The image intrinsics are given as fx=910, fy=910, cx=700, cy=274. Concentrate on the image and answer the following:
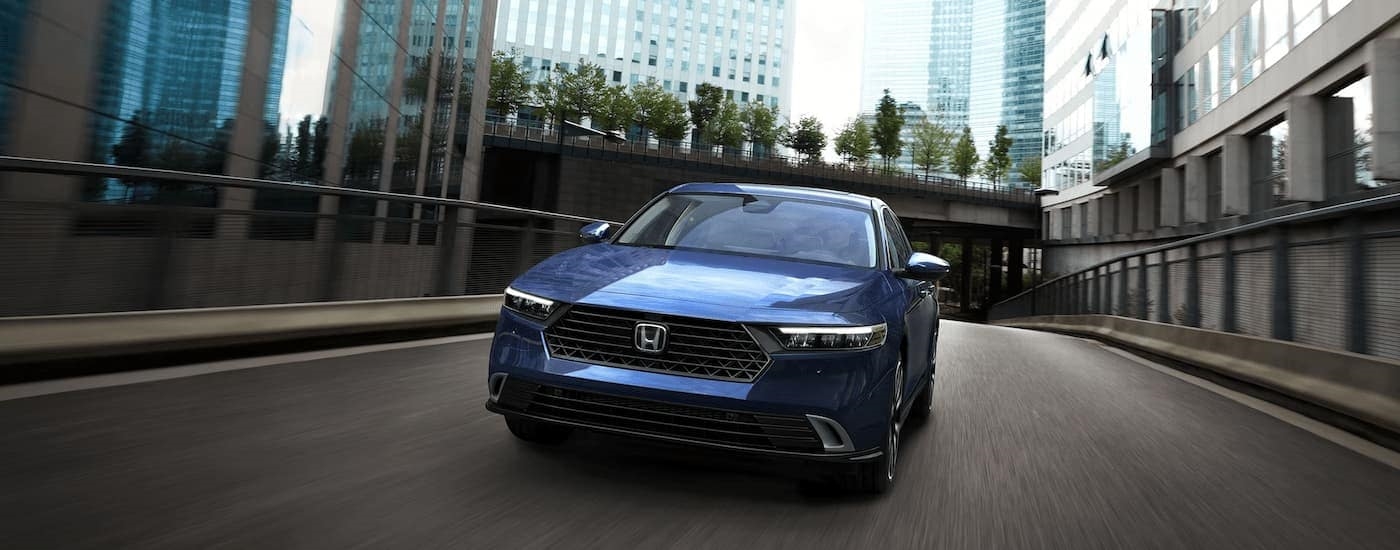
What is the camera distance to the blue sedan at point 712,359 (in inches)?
141

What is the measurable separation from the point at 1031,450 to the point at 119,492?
4531mm

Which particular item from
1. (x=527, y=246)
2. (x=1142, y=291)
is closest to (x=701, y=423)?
(x=527, y=246)

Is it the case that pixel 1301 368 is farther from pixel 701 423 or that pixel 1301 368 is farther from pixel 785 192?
pixel 701 423

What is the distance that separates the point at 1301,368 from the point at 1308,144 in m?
19.9

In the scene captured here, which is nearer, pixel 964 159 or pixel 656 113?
pixel 964 159

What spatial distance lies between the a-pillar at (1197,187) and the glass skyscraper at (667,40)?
101 m

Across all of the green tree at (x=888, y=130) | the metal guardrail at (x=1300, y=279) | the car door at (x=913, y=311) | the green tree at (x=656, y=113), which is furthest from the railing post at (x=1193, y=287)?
the green tree at (x=656, y=113)

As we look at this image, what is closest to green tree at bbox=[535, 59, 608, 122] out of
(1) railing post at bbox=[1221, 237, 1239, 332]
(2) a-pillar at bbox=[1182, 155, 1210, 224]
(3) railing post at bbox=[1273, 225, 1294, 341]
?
(2) a-pillar at bbox=[1182, 155, 1210, 224]

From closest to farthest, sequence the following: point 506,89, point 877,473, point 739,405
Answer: point 739,405 → point 877,473 → point 506,89

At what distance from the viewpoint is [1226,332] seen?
994 cm

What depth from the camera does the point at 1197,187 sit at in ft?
111

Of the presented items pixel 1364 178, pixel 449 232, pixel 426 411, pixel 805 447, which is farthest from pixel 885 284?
pixel 1364 178

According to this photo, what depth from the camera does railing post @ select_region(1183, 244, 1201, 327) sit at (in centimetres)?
1148

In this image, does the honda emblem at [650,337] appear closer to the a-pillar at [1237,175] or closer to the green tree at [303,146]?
the green tree at [303,146]
